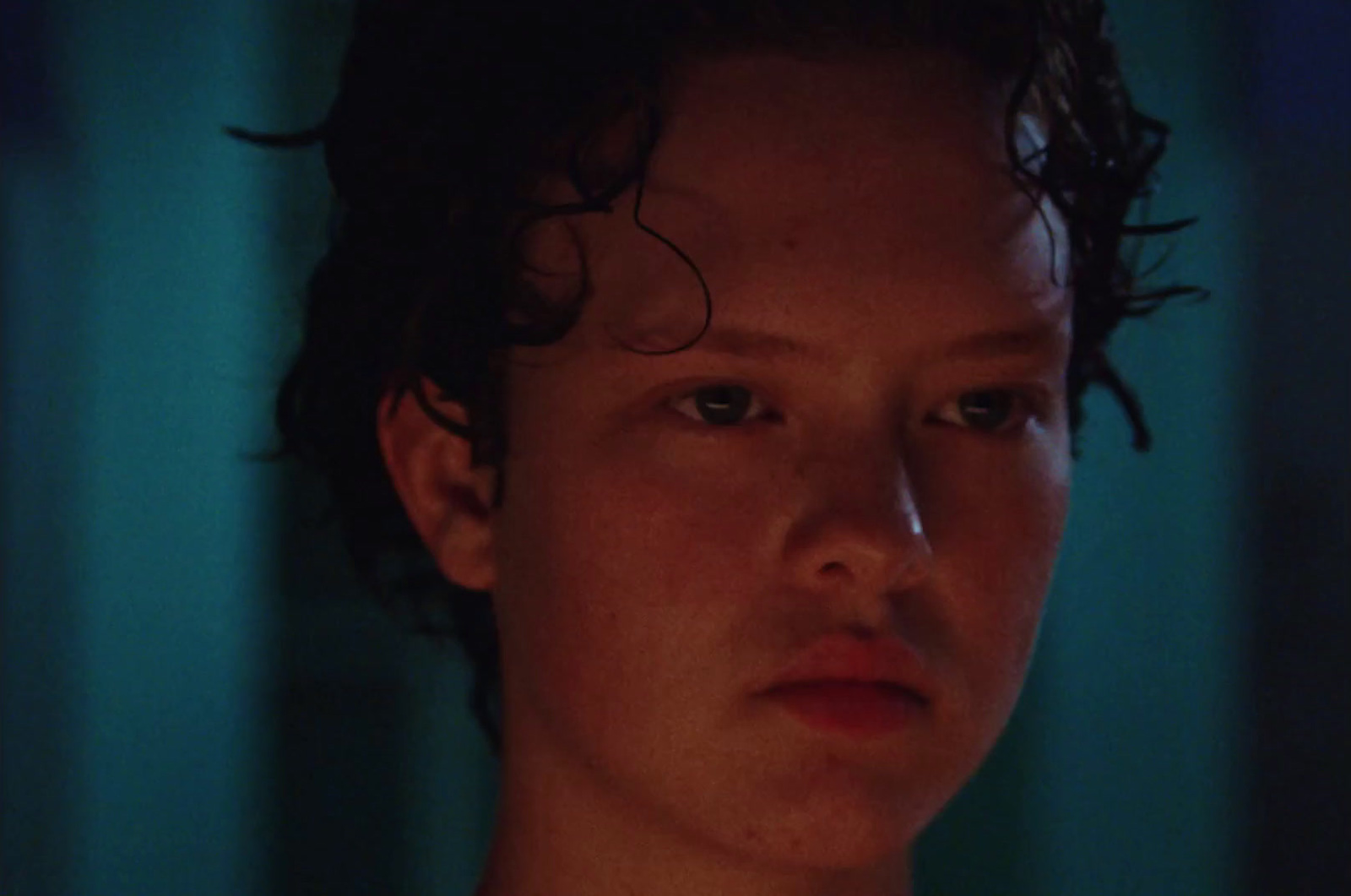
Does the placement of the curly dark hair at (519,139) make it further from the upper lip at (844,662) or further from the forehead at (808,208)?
the upper lip at (844,662)

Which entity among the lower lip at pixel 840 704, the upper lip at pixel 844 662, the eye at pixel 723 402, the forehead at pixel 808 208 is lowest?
the lower lip at pixel 840 704

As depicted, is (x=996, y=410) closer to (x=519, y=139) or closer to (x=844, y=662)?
(x=844, y=662)

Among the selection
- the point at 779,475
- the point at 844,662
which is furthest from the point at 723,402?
the point at 844,662

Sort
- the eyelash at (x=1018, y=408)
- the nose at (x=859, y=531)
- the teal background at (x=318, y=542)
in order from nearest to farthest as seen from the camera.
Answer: the nose at (x=859, y=531)
the eyelash at (x=1018, y=408)
the teal background at (x=318, y=542)

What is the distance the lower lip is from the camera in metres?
0.98

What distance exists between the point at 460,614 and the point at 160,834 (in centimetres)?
30

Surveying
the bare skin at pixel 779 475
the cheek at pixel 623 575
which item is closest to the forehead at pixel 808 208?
the bare skin at pixel 779 475

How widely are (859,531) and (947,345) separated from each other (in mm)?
145

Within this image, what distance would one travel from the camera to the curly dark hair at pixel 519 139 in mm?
1045

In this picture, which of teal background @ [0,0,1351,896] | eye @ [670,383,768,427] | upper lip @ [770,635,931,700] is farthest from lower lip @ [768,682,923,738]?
teal background @ [0,0,1351,896]

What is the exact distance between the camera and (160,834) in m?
1.34

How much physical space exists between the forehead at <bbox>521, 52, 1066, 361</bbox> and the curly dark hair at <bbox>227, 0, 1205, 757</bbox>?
17 millimetres

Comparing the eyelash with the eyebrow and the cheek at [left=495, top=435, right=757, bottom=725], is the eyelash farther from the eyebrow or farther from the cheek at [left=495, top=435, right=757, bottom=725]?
the cheek at [left=495, top=435, right=757, bottom=725]

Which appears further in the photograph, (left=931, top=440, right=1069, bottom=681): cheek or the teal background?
the teal background
